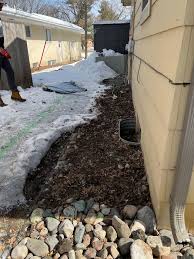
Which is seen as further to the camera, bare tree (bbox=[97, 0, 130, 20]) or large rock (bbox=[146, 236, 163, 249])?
bare tree (bbox=[97, 0, 130, 20])

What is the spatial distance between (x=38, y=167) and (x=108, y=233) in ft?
4.52

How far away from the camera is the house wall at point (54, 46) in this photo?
13.9 meters

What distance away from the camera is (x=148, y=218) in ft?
7.02

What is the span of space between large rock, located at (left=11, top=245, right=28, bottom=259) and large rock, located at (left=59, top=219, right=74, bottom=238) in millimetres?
279

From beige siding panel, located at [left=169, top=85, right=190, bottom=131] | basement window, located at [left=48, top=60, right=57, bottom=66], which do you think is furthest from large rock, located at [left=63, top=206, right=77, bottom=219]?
basement window, located at [left=48, top=60, right=57, bottom=66]

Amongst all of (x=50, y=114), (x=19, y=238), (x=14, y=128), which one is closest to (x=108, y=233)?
(x=19, y=238)

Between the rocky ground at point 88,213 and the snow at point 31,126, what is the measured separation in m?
0.14

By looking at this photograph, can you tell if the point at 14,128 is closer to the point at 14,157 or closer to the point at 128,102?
the point at 14,157

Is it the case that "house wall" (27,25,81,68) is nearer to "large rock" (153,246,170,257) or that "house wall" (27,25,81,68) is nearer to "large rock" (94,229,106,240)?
"large rock" (94,229,106,240)

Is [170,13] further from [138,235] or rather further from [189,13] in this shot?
[138,235]

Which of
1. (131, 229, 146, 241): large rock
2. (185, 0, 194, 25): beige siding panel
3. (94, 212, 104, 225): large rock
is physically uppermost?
(185, 0, 194, 25): beige siding panel

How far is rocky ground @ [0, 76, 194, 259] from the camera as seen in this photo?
195 cm

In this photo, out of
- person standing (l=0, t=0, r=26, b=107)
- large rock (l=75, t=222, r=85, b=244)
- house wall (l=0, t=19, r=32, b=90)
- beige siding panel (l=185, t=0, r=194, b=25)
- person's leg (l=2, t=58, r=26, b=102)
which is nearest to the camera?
beige siding panel (l=185, t=0, r=194, b=25)

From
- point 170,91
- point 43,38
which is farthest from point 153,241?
point 43,38
